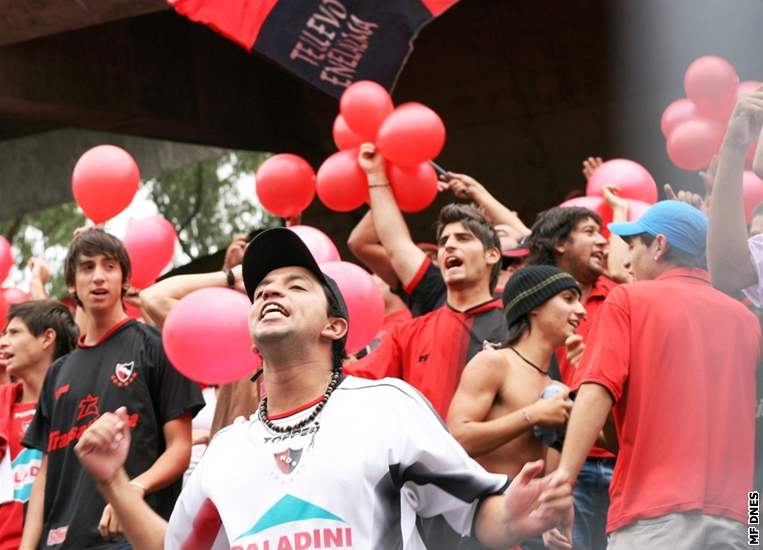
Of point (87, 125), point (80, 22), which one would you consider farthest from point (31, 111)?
point (80, 22)

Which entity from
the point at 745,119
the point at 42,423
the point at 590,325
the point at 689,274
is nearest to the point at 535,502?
the point at 745,119

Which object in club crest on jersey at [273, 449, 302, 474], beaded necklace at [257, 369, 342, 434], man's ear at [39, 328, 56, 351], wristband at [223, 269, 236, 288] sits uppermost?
beaded necklace at [257, 369, 342, 434]

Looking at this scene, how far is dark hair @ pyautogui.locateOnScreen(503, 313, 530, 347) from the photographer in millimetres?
5238

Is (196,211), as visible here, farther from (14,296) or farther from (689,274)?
(689,274)

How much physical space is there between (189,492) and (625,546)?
1.37 meters

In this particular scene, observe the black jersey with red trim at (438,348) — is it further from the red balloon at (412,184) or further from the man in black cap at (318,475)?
the man in black cap at (318,475)

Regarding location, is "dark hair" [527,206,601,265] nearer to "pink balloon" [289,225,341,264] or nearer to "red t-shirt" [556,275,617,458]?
"red t-shirt" [556,275,617,458]

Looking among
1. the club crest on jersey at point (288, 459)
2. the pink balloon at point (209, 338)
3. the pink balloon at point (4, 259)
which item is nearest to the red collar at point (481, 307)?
the pink balloon at point (209, 338)

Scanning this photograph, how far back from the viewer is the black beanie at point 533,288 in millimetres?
5230

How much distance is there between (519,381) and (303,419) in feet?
5.38

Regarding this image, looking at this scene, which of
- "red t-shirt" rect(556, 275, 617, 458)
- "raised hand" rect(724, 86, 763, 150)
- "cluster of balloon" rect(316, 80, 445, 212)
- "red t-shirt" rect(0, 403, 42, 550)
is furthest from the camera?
"cluster of balloon" rect(316, 80, 445, 212)

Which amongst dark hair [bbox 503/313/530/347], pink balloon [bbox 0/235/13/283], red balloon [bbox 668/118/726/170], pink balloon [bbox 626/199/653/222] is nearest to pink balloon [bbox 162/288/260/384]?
dark hair [bbox 503/313/530/347]

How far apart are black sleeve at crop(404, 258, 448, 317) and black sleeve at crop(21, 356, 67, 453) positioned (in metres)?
1.64

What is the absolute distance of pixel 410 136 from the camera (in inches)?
253
